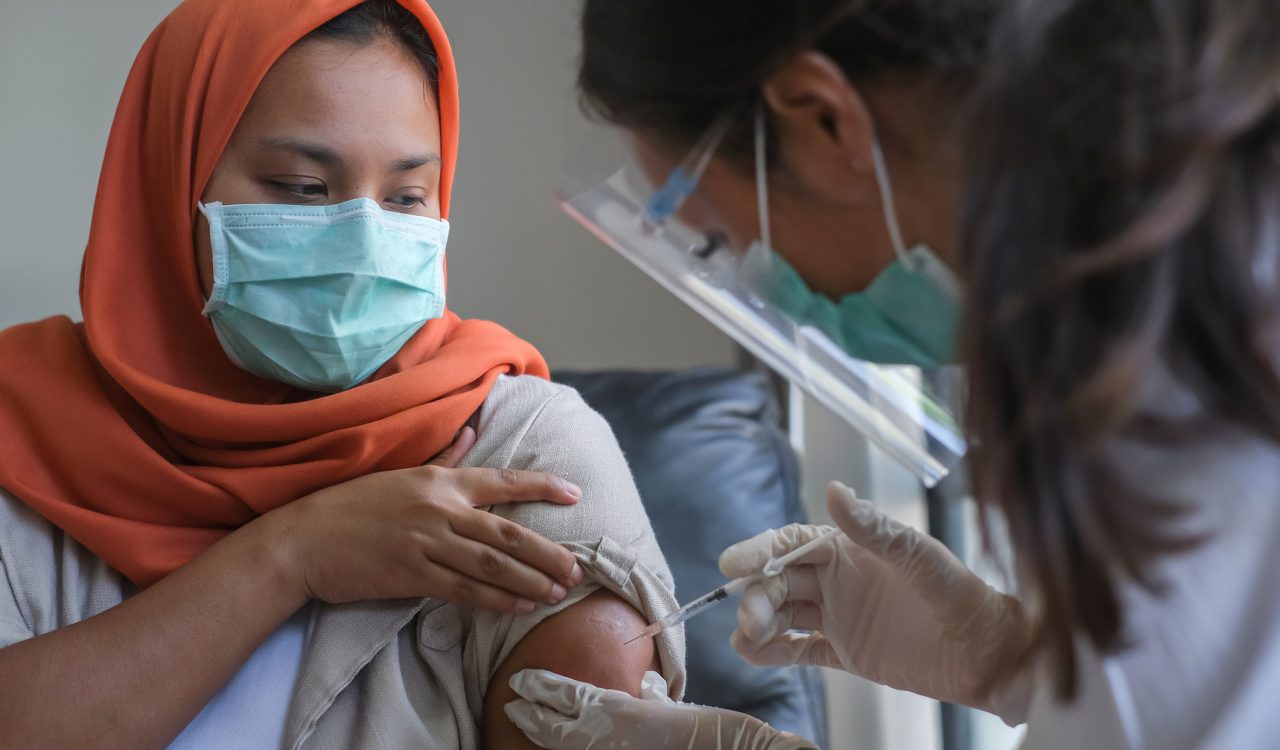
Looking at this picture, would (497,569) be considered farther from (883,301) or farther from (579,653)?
(883,301)

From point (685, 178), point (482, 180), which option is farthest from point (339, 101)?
point (482, 180)

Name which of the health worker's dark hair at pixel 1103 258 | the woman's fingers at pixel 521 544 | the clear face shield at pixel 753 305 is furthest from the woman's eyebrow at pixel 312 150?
the health worker's dark hair at pixel 1103 258

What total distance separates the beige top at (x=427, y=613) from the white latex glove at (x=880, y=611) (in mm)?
131

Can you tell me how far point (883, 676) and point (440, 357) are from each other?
2.23 feet

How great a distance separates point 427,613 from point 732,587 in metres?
0.36

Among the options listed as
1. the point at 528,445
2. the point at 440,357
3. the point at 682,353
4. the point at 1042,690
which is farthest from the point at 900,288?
the point at 682,353

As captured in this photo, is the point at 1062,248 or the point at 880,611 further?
the point at 880,611

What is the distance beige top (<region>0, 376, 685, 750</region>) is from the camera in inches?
48.5

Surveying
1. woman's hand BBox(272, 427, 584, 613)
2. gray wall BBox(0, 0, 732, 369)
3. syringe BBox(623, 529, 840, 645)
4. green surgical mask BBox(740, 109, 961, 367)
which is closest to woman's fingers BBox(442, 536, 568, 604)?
woman's hand BBox(272, 427, 584, 613)

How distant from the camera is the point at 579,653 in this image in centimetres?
124

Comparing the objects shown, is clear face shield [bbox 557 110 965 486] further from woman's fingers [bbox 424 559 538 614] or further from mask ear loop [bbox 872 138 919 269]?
woman's fingers [bbox 424 559 538 614]

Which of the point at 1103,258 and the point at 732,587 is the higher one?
the point at 1103,258

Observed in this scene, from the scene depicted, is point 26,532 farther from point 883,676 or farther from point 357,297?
point 883,676

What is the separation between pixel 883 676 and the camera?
1354 millimetres
